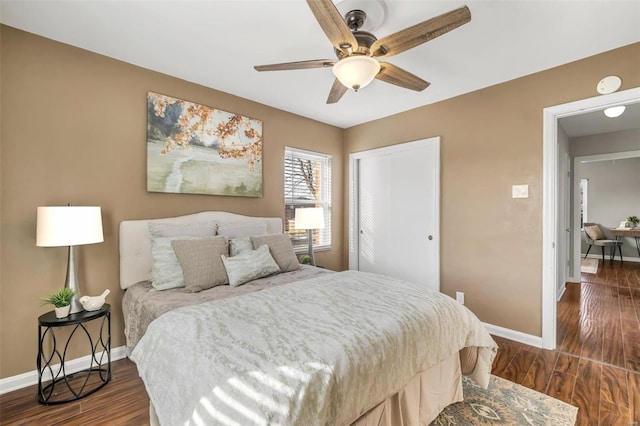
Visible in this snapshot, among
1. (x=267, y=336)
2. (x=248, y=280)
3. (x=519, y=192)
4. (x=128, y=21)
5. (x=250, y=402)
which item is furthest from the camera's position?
(x=519, y=192)

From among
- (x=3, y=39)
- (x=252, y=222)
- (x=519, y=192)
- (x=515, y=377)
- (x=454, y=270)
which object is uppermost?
(x=3, y=39)

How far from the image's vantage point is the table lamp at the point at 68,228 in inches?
75.2

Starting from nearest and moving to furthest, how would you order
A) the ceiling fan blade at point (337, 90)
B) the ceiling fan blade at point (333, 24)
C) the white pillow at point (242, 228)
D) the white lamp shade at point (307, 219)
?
the ceiling fan blade at point (333, 24) → the ceiling fan blade at point (337, 90) → the white pillow at point (242, 228) → the white lamp shade at point (307, 219)

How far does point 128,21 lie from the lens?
202 cm

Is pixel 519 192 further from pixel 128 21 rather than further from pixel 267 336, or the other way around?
pixel 128 21

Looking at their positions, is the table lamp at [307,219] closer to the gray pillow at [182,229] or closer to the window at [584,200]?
the gray pillow at [182,229]

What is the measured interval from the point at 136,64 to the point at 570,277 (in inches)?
275

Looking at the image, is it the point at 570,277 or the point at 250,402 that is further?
the point at 570,277

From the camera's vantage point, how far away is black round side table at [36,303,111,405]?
1.95 m

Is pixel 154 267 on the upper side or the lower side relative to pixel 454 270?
upper

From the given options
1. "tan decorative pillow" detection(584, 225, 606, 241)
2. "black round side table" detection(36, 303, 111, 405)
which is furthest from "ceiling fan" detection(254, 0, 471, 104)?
"tan decorative pillow" detection(584, 225, 606, 241)

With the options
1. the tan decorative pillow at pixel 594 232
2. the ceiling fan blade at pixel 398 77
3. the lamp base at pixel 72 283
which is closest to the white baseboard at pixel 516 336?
the ceiling fan blade at pixel 398 77

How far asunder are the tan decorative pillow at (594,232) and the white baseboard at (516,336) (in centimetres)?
574

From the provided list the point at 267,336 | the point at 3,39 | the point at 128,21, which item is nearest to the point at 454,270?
the point at 267,336
